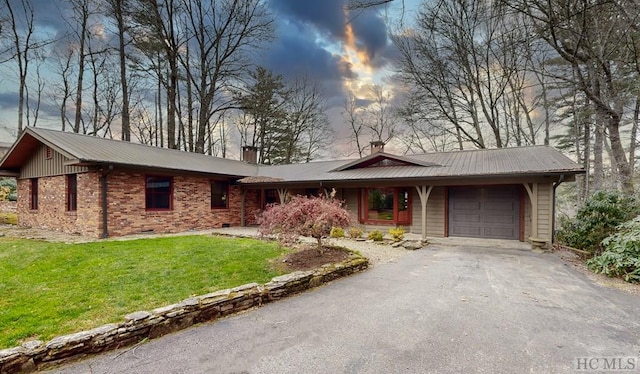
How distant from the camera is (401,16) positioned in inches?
219

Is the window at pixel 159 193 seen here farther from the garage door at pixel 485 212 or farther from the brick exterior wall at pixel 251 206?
the garage door at pixel 485 212

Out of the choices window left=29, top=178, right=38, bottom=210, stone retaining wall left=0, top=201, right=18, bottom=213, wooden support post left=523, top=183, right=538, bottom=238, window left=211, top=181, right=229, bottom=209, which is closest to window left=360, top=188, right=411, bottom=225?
wooden support post left=523, top=183, right=538, bottom=238

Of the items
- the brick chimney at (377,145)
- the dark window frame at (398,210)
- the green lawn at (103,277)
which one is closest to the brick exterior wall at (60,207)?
the green lawn at (103,277)

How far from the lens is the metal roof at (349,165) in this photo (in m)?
9.10

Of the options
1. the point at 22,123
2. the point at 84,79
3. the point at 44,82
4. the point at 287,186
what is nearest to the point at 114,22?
the point at 84,79

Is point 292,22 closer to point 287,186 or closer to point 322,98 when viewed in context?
point 287,186

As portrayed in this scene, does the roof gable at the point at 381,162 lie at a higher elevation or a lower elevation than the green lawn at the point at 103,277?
higher

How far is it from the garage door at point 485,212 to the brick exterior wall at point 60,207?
12.1 m

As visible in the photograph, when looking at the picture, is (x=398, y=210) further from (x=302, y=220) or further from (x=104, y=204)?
(x=104, y=204)

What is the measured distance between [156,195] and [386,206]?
29.0 ft

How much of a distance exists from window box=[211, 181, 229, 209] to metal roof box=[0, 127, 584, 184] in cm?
68

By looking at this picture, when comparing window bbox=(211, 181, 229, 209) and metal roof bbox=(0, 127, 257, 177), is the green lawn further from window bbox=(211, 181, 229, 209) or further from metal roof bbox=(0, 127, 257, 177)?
window bbox=(211, 181, 229, 209)

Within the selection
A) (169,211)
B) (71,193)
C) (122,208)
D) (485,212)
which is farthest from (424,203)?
(71,193)
